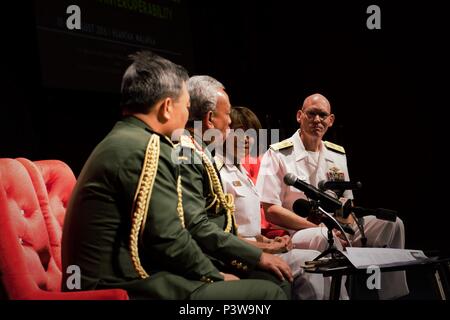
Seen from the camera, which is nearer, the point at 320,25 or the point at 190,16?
the point at 190,16

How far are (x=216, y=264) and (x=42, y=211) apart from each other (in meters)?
0.70

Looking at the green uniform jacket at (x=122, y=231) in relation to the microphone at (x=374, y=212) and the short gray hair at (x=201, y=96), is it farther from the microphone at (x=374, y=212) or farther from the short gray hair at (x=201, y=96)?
the microphone at (x=374, y=212)

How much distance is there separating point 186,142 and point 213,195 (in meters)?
0.23

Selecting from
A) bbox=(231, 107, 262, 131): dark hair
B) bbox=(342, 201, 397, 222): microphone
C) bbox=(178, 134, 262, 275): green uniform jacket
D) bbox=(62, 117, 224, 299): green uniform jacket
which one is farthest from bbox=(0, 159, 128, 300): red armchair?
bbox=(342, 201, 397, 222): microphone

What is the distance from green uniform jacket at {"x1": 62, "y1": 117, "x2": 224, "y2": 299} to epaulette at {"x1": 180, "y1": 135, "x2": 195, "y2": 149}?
338mm

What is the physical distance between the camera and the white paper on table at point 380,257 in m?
2.32

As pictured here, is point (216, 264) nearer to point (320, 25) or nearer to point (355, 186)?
point (355, 186)

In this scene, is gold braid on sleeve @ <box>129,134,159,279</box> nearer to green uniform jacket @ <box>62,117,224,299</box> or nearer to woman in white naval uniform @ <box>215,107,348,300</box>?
green uniform jacket @ <box>62,117,224,299</box>

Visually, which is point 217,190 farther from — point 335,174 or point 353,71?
point 353,71

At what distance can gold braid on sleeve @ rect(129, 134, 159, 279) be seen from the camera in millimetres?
1757

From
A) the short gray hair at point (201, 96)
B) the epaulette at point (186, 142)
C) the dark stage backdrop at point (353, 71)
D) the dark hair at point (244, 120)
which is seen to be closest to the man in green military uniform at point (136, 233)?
the epaulette at point (186, 142)

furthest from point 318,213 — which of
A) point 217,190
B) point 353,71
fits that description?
point 353,71

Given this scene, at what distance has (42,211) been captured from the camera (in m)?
2.30
